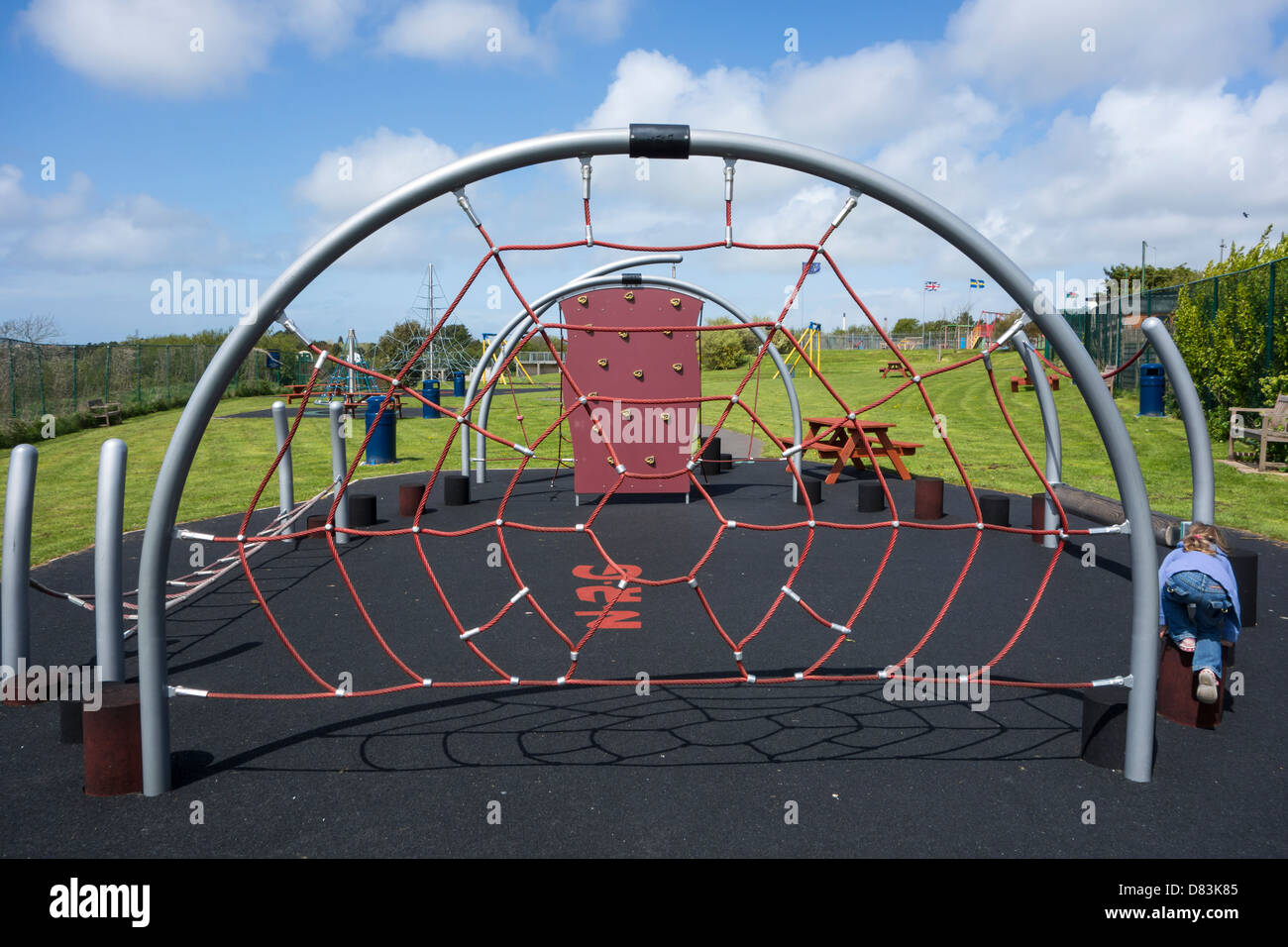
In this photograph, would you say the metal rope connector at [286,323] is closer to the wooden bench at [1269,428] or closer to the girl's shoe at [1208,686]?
the girl's shoe at [1208,686]

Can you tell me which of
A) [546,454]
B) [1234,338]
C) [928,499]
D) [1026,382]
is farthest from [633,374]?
[1026,382]

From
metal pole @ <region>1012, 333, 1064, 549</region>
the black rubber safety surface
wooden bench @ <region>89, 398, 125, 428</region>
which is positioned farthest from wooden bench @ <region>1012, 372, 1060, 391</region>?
wooden bench @ <region>89, 398, 125, 428</region>

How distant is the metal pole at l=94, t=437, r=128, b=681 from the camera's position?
331 centimetres

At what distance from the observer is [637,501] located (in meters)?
10.0

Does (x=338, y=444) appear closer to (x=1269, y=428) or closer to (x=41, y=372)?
(x=1269, y=428)

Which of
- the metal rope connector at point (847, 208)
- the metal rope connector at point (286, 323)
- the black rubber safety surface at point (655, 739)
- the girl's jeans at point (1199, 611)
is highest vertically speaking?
the metal rope connector at point (847, 208)

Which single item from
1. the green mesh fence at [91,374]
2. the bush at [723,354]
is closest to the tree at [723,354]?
the bush at [723,354]

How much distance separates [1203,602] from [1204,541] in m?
0.31

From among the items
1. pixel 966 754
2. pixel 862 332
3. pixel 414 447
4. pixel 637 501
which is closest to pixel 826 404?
pixel 414 447

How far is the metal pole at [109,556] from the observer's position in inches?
130

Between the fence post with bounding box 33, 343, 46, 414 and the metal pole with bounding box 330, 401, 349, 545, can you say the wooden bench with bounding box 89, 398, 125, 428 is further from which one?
the metal pole with bounding box 330, 401, 349, 545

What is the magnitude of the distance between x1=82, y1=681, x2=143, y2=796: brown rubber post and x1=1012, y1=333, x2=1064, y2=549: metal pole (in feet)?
17.6

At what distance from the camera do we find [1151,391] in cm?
1655

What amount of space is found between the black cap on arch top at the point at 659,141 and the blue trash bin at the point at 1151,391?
1567cm
